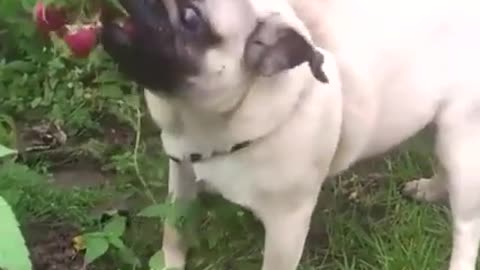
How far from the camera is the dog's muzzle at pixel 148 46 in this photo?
1719 mm

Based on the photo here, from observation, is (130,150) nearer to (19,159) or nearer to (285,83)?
(19,159)

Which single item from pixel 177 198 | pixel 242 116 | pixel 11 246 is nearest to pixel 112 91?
pixel 177 198

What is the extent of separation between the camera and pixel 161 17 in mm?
1728

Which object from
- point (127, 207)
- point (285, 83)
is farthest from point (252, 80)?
point (127, 207)

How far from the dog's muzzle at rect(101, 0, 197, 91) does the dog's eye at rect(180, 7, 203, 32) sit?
23mm

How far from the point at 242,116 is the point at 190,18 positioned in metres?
0.18

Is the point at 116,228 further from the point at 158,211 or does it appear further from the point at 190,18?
the point at 190,18

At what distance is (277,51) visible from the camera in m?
1.77

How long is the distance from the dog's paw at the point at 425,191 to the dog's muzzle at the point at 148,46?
838mm

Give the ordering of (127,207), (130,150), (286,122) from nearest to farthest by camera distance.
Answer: (286,122) < (127,207) < (130,150)

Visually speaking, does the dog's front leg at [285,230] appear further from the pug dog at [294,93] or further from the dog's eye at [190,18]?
the dog's eye at [190,18]

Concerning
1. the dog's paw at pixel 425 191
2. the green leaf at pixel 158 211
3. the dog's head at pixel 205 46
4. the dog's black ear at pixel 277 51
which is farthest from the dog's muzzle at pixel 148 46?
the dog's paw at pixel 425 191

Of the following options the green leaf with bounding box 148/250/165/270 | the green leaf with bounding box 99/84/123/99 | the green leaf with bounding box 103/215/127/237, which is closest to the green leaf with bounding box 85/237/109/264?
the green leaf with bounding box 103/215/127/237

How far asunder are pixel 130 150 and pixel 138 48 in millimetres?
774
